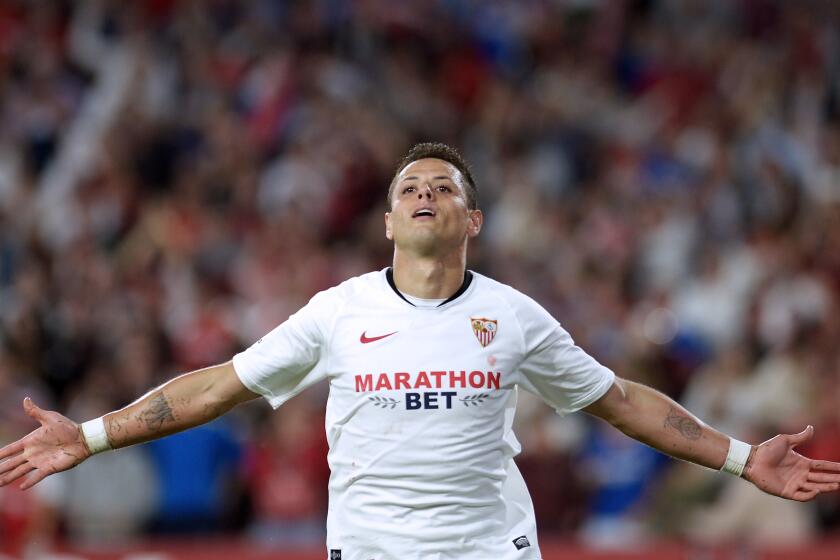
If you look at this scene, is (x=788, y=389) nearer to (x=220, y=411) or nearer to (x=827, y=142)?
(x=827, y=142)

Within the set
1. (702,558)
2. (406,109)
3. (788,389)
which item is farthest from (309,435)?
(406,109)

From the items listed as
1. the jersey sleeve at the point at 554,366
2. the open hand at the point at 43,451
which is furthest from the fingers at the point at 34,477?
the jersey sleeve at the point at 554,366

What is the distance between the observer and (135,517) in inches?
424

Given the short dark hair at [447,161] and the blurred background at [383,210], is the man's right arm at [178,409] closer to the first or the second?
the short dark hair at [447,161]

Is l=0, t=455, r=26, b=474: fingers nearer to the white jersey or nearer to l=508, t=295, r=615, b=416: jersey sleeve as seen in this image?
Result: the white jersey

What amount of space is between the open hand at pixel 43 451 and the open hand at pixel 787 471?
2.78m

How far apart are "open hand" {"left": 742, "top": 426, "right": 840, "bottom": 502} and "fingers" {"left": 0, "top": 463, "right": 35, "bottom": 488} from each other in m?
2.94

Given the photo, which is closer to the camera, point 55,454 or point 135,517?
point 55,454

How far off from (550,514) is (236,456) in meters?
2.36

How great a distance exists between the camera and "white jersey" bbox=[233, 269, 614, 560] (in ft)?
19.1

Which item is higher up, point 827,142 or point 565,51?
point 565,51

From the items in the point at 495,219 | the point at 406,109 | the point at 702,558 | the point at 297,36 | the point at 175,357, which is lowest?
the point at 702,558

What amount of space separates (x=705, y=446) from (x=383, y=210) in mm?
7503

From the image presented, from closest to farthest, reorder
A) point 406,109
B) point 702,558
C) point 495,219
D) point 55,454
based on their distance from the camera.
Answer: point 55,454 → point 702,558 → point 495,219 → point 406,109
